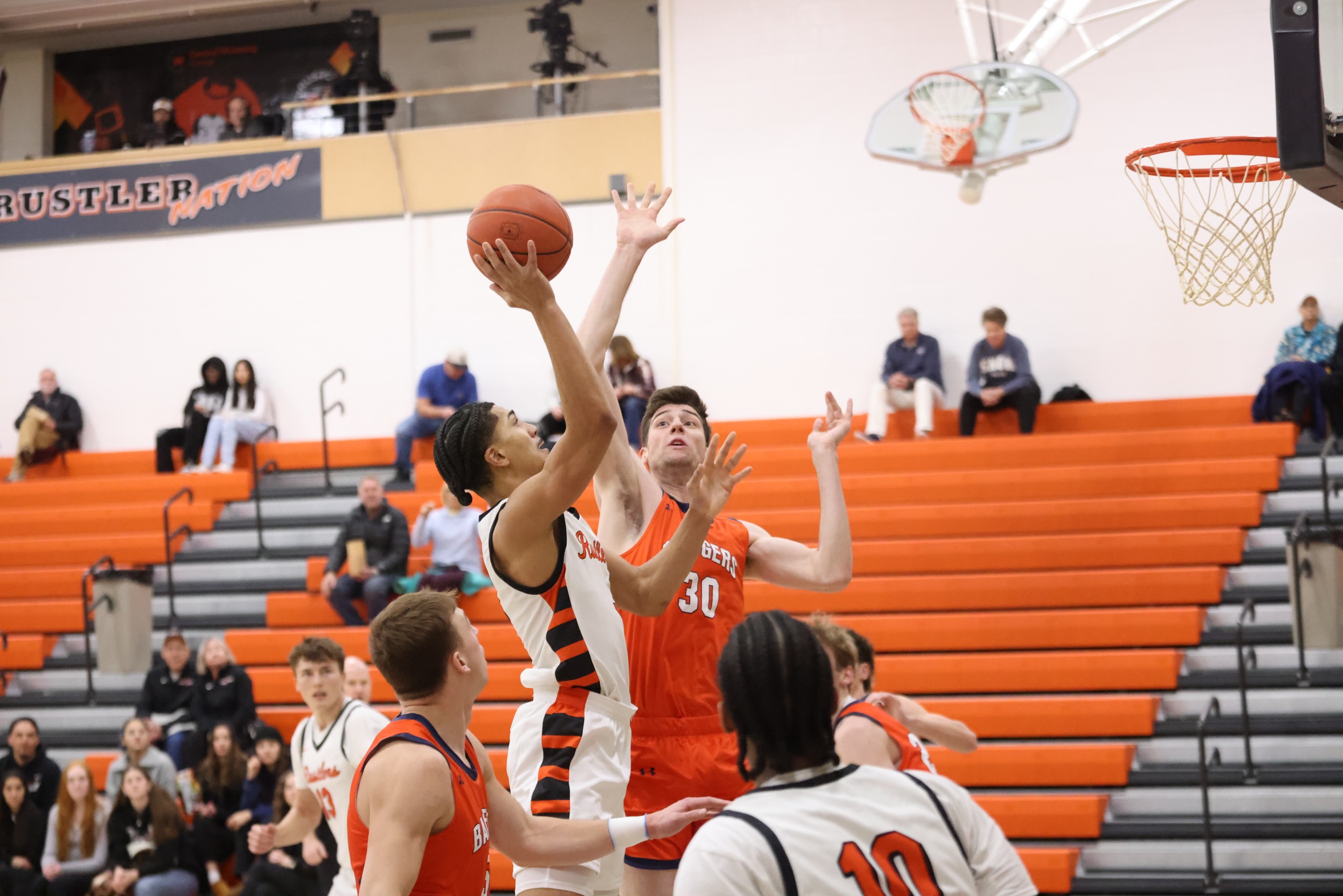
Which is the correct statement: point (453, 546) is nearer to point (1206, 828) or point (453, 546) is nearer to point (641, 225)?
point (1206, 828)

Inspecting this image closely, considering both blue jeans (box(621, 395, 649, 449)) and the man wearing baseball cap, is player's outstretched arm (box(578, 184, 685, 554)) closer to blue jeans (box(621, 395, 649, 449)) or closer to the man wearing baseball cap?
blue jeans (box(621, 395, 649, 449))

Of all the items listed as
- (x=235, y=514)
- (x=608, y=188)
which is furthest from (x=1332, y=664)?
(x=235, y=514)

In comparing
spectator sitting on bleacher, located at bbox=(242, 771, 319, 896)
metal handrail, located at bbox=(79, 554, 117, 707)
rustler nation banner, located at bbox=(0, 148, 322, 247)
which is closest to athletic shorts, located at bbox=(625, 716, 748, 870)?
spectator sitting on bleacher, located at bbox=(242, 771, 319, 896)

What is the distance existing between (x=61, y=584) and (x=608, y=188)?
6007 millimetres

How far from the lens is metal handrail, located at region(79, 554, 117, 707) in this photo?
10.6 metres

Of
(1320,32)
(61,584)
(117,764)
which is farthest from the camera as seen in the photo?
(61,584)

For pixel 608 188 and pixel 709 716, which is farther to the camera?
pixel 608 188

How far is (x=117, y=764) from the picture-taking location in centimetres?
888

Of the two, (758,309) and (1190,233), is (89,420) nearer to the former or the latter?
(758,309)

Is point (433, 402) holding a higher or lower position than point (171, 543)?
higher

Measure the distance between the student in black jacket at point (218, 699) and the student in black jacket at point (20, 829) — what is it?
0.98 m

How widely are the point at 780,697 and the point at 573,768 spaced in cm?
129

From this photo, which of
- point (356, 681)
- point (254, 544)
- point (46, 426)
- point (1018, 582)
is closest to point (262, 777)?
point (356, 681)

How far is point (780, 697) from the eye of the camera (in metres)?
2.12
